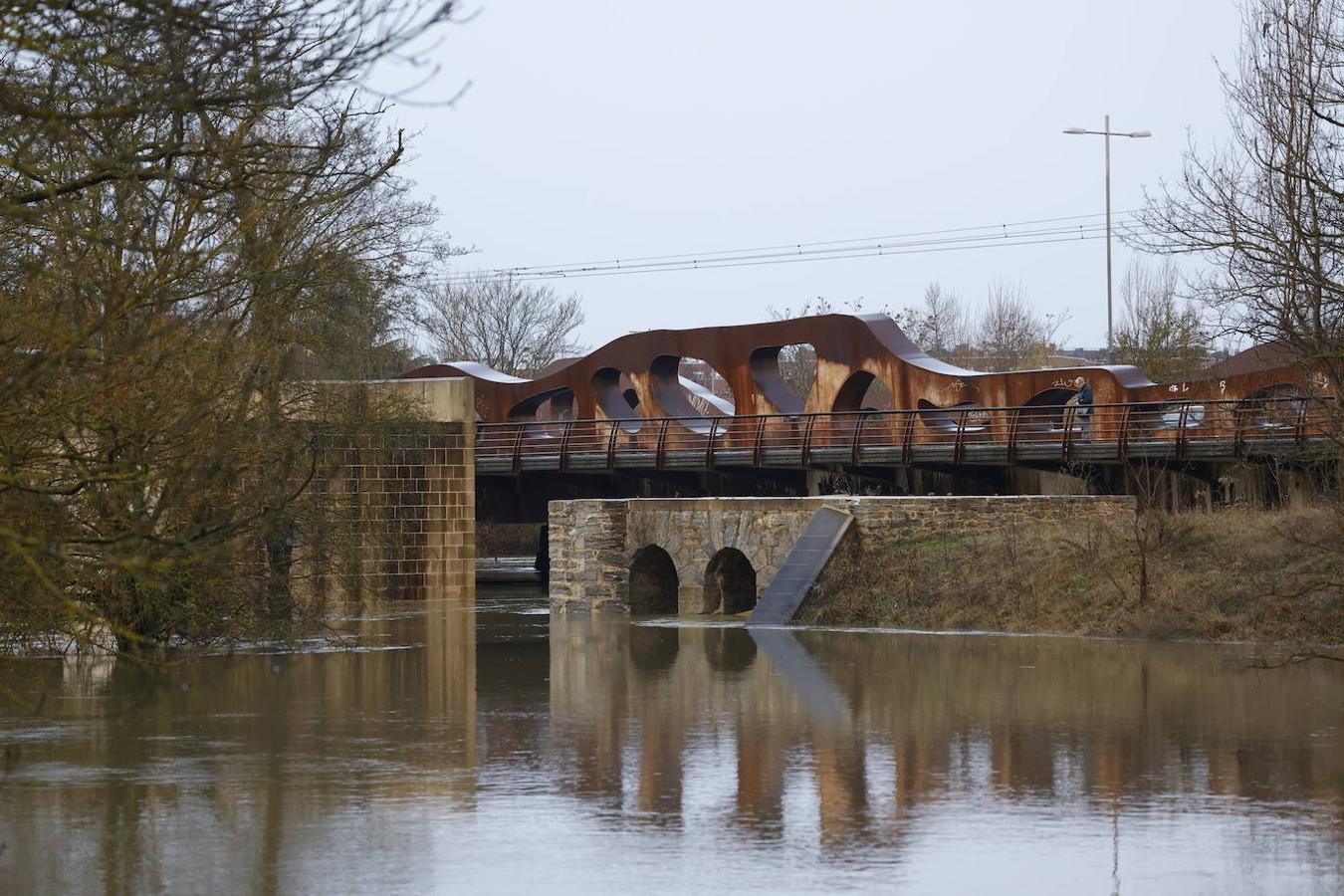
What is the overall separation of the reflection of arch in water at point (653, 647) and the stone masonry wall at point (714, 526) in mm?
2592

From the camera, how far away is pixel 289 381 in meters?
28.1

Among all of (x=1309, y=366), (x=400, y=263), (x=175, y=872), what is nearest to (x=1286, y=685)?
(x=1309, y=366)

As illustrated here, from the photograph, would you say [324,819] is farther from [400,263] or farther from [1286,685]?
[400,263]

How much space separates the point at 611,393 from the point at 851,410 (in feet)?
23.3

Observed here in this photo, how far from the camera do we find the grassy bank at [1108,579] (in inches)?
989

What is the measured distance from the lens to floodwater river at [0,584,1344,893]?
33.6 feet

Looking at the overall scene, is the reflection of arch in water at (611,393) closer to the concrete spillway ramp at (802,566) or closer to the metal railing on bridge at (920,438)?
the metal railing on bridge at (920,438)

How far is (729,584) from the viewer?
32.8 m

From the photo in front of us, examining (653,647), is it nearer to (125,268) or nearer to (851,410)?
(125,268)

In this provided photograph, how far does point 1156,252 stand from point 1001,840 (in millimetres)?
10657

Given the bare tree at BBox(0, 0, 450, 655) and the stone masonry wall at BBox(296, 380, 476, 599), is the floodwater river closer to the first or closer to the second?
the bare tree at BBox(0, 0, 450, 655)

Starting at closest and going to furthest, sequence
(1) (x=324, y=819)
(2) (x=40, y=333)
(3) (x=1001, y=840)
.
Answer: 1. (2) (x=40, y=333)
2. (3) (x=1001, y=840)
3. (1) (x=324, y=819)

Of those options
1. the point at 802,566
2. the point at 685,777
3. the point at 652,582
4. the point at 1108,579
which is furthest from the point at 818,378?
the point at 685,777

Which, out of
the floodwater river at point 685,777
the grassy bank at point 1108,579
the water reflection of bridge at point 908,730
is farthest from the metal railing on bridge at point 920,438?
the floodwater river at point 685,777
